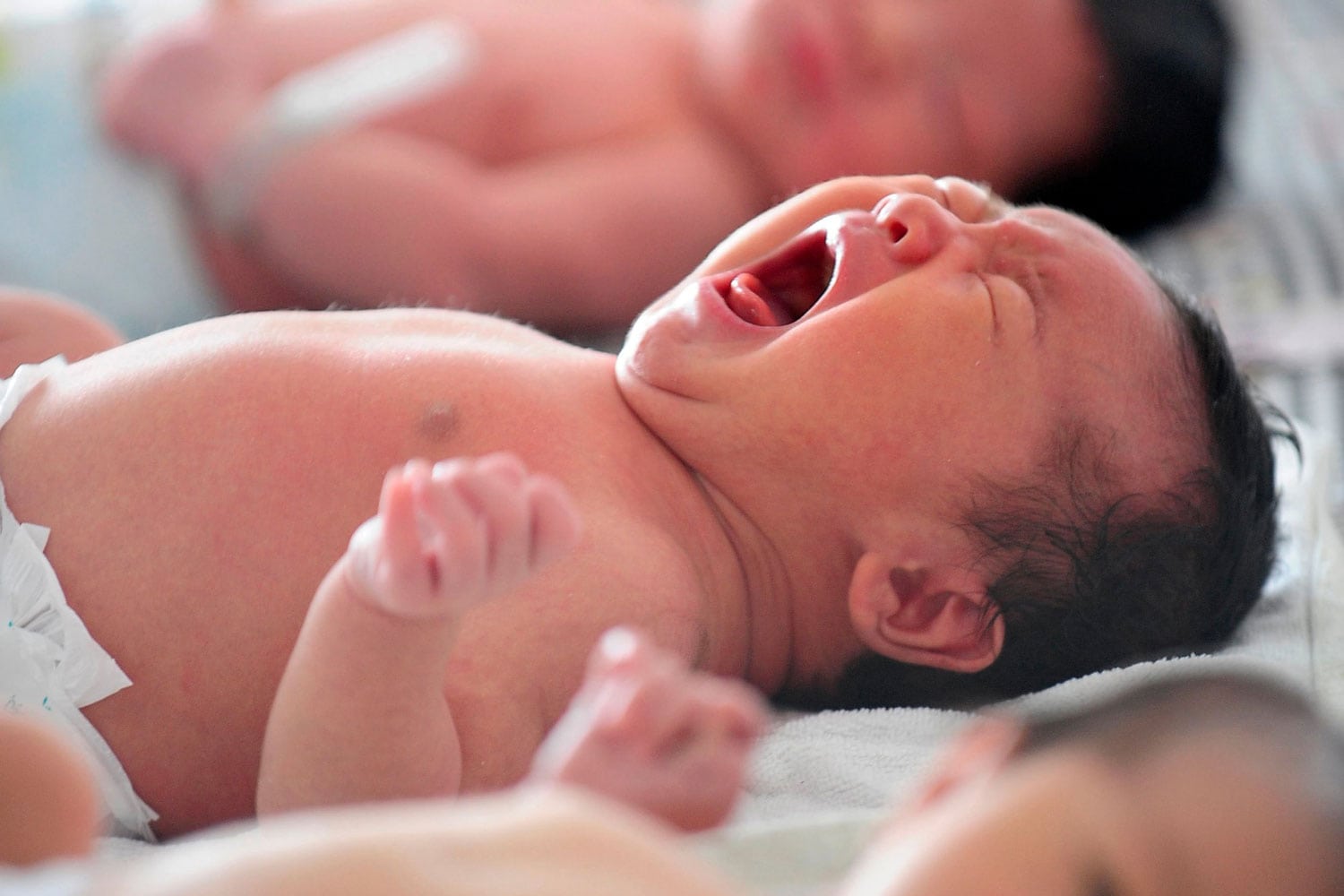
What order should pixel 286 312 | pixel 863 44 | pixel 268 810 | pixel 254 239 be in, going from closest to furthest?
pixel 268 810 < pixel 286 312 < pixel 254 239 < pixel 863 44

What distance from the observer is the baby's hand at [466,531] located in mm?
571

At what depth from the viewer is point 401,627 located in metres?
0.65

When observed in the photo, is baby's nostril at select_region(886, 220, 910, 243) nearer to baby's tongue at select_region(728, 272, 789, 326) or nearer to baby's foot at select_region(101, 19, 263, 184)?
baby's tongue at select_region(728, 272, 789, 326)

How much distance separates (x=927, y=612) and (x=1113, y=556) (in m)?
0.13

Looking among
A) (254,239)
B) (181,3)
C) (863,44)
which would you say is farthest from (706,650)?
(181,3)

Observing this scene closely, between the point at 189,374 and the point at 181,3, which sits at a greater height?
the point at 181,3

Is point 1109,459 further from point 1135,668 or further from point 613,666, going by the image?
point 613,666

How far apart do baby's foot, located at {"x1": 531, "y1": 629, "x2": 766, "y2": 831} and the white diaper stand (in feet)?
1.23

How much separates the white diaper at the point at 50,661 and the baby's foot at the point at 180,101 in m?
0.99

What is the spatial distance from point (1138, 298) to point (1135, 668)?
25 centimetres

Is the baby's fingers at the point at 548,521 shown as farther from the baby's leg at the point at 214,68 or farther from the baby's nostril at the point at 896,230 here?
the baby's leg at the point at 214,68

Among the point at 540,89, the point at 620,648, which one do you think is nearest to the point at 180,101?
the point at 540,89

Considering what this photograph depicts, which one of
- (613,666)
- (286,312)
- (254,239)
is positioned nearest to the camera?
(613,666)

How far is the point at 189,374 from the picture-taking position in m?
0.86
